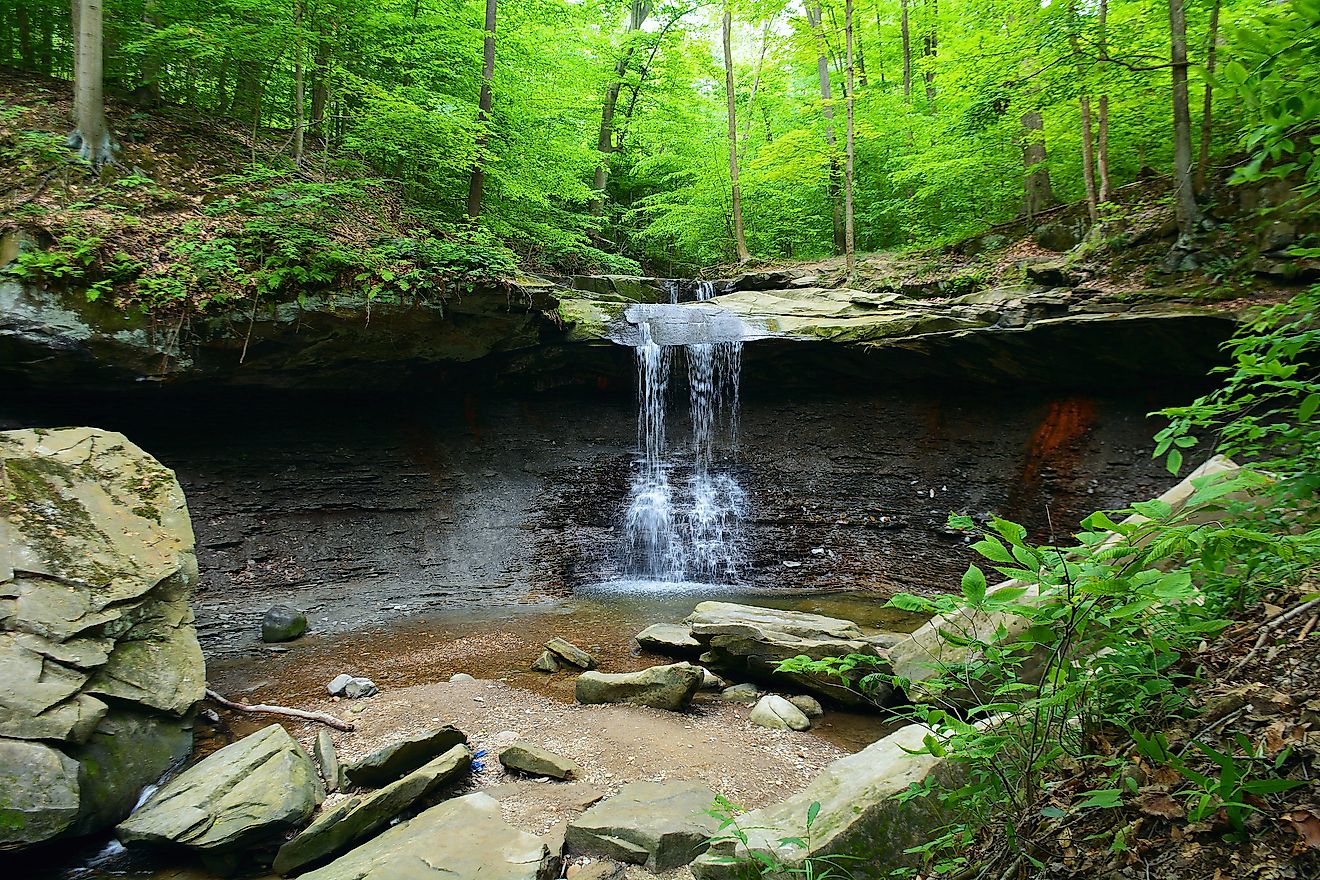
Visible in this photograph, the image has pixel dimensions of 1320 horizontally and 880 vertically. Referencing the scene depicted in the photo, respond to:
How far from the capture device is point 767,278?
12117 millimetres

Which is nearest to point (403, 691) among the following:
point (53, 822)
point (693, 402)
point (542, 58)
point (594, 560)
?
point (53, 822)

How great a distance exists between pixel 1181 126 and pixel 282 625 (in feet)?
36.4

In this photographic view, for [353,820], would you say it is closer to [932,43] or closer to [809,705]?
[809,705]

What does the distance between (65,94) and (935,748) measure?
1190 cm

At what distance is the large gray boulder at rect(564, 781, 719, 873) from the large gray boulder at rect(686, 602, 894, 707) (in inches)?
72.9

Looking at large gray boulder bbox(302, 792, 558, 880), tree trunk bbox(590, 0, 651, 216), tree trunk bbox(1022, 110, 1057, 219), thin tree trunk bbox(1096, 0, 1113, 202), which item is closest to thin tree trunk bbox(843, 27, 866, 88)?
tree trunk bbox(590, 0, 651, 216)

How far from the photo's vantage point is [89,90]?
6945 mm

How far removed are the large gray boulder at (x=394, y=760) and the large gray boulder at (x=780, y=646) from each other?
93.6 inches

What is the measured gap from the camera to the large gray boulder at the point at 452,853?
2.54m

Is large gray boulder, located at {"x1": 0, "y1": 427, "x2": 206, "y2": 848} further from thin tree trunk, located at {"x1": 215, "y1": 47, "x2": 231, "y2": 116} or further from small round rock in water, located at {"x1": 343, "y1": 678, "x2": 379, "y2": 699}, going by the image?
thin tree trunk, located at {"x1": 215, "y1": 47, "x2": 231, "y2": 116}

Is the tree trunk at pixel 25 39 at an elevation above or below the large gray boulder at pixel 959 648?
above

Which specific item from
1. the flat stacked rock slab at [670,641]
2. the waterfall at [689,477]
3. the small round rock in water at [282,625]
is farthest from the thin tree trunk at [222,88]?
the flat stacked rock slab at [670,641]

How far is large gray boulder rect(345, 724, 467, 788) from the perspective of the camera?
11.7 feet

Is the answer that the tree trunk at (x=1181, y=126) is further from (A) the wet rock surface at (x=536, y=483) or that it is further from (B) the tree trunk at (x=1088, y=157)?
(A) the wet rock surface at (x=536, y=483)
